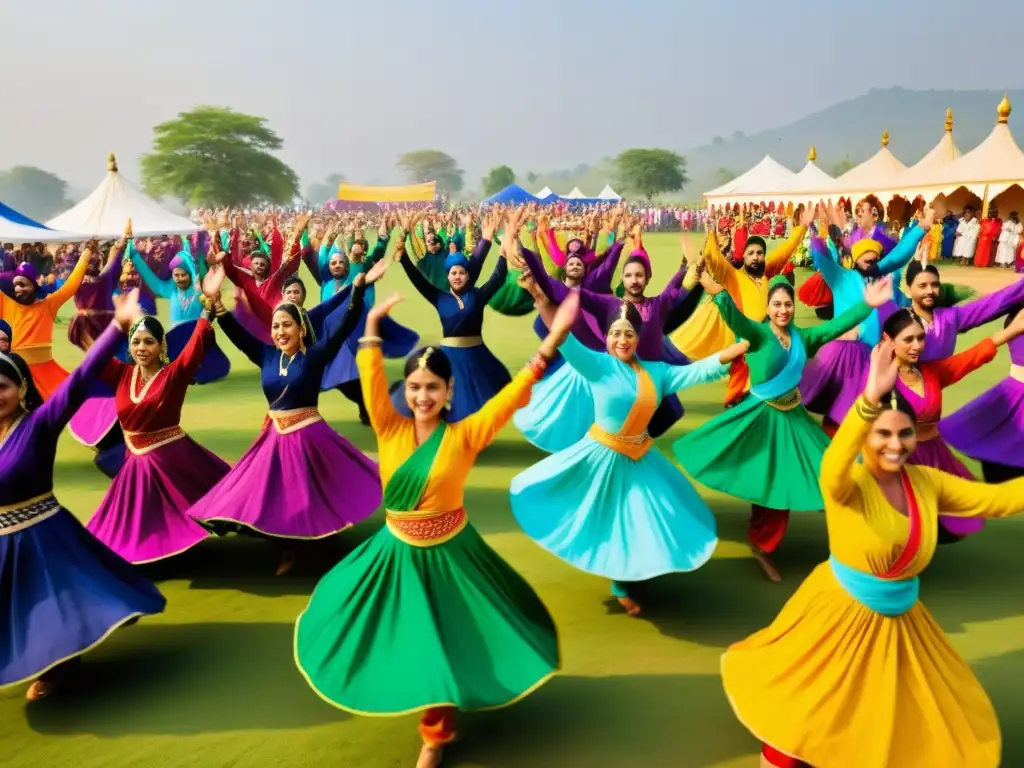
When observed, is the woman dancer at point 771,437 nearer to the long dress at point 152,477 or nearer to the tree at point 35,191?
the long dress at point 152,477

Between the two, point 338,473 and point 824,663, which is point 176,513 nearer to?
point 338,473

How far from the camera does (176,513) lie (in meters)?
4.73

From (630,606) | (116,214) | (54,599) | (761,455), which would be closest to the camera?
(54,599)

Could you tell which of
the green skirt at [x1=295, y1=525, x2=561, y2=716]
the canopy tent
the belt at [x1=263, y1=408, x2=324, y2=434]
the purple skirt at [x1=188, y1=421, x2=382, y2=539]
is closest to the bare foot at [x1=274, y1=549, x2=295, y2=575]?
the purple skirt at [x1=188, y1=421, x2=382, y2=539]

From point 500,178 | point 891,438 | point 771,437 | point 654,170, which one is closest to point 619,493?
point 771,437

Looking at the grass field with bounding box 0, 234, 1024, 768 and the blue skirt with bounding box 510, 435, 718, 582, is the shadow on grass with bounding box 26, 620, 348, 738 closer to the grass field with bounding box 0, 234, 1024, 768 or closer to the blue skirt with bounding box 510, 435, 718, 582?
the grass field with bounding box 0, 234, 1024, 768

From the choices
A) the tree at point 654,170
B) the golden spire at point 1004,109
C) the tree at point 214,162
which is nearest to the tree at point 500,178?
the tree at point 654,170

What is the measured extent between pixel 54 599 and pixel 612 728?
8.38 ft

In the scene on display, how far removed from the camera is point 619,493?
169 inches

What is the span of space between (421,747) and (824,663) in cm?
172

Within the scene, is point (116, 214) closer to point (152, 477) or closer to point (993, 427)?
point (152, 477)

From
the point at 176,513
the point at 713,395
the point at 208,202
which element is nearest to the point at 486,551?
the point at 176,513

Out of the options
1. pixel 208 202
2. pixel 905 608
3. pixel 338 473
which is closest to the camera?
pixel 905 608

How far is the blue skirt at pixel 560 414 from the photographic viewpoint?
682 centimetres
